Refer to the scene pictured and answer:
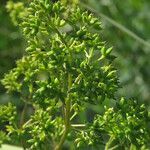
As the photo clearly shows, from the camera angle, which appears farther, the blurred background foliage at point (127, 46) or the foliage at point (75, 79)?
the blurred background foliage at point (127, 46)

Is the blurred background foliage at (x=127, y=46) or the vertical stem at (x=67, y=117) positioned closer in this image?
the vertical stem at (x=67, y=117)

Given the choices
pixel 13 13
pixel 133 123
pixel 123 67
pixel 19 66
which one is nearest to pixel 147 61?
pixel 123 67

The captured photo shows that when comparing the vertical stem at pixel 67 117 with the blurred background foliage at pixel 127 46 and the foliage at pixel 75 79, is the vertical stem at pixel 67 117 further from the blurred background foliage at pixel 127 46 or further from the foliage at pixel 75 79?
the blurred background foliage at pixel 127 46

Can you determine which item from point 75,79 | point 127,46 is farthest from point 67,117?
point 127,46

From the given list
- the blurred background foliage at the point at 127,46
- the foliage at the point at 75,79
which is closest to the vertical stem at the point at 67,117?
the foliage at the point at 75,79

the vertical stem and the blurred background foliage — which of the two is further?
the blurred background foliage

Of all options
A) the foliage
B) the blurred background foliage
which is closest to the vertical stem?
the foliage

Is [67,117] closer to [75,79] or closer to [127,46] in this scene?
[75,79]

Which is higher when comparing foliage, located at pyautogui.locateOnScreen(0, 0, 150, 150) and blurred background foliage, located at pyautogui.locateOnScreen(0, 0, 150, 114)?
blurred background foliage, located at pyautogui.locateOnScreen(0, 0, 150, 114)

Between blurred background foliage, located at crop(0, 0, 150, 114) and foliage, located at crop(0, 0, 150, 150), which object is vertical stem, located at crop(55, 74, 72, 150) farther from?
blurred background foliage, located at crop(0, 0, 150, 114)

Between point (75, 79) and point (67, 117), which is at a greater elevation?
point (75, 79)

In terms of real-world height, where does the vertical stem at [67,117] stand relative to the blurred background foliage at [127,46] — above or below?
below
